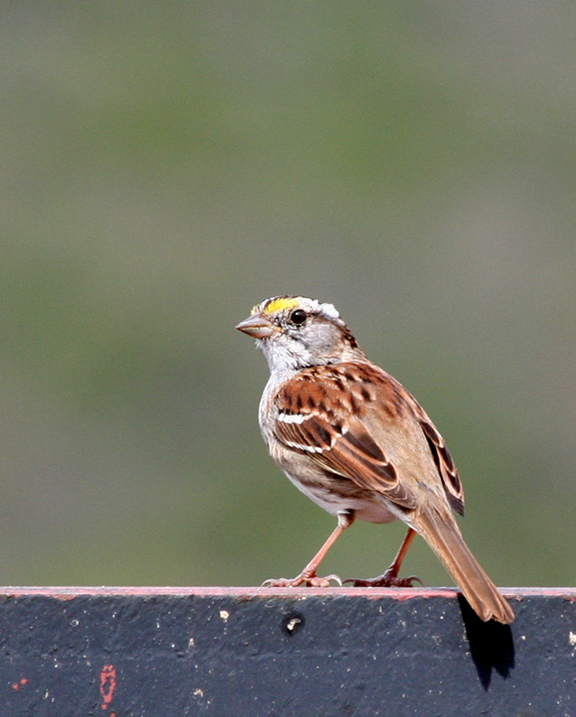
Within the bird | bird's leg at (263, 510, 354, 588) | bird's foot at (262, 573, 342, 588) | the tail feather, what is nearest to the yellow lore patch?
the bird

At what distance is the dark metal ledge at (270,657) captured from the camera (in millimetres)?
2992

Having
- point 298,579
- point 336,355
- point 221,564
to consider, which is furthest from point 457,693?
point 221,564

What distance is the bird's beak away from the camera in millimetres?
5105

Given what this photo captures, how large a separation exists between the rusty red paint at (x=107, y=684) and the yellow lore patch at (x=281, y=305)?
2348 mm

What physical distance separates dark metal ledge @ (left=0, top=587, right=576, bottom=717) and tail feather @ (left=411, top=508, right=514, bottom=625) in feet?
0.18

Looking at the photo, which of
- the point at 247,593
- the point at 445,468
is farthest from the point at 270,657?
the point at 445,468

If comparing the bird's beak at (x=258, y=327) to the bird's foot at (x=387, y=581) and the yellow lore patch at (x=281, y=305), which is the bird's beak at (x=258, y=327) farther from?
the bird's foot at (x=387, y=581)

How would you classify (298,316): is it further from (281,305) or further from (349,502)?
(349,502)

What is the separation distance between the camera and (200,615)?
3.04 meters

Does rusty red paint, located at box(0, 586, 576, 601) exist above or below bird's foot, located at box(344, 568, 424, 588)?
above

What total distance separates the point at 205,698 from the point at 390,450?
4.76ft

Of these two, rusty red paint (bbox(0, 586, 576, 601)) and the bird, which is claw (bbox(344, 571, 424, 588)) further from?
rusty red paint (bbox(0, 586, 576, 601))

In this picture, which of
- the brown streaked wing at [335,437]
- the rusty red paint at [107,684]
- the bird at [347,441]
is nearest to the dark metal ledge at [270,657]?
the rusty red paint at [107,684]

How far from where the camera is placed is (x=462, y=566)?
340 centimetres
